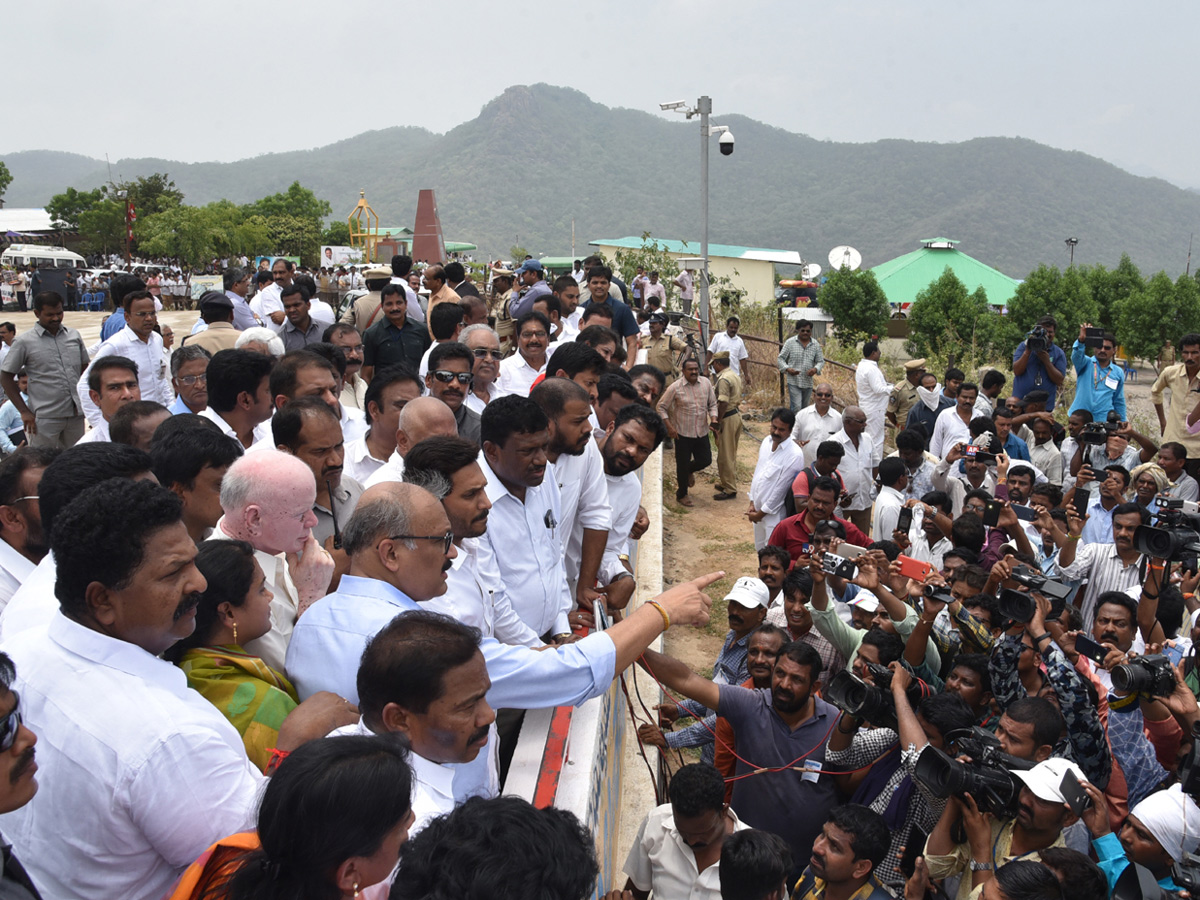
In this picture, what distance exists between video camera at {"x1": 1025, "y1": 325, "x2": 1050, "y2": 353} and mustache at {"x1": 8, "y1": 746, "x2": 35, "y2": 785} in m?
10.2

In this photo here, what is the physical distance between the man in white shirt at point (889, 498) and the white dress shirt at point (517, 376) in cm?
307

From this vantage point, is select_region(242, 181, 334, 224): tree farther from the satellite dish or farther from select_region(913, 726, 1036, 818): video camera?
select_region(913, 726, 1036, 818): video camera

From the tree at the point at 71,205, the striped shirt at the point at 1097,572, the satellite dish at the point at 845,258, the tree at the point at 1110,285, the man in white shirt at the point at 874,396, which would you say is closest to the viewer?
the striped shirt at the point at 1097,572

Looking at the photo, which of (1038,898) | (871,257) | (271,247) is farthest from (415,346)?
(871,257)

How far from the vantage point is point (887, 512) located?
7191 millimetres

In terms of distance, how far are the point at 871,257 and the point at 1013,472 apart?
128 metres

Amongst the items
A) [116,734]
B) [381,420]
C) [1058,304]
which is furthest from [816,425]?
[1058,304]

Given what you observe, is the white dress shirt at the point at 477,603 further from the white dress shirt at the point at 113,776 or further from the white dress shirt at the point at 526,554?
the white dress shirt at the point at 113,776

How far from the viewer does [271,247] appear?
194 feet

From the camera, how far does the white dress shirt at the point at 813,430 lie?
30.1 feet

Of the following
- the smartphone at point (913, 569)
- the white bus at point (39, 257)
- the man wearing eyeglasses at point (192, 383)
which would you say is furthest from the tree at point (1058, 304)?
the white bus at point (39, 257)

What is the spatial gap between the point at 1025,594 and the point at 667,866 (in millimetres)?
2146

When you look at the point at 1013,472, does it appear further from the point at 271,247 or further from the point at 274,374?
the point at 271,247

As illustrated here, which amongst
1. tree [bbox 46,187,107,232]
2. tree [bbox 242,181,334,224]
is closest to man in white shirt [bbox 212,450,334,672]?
tree [bbox 46,187,107,232]
